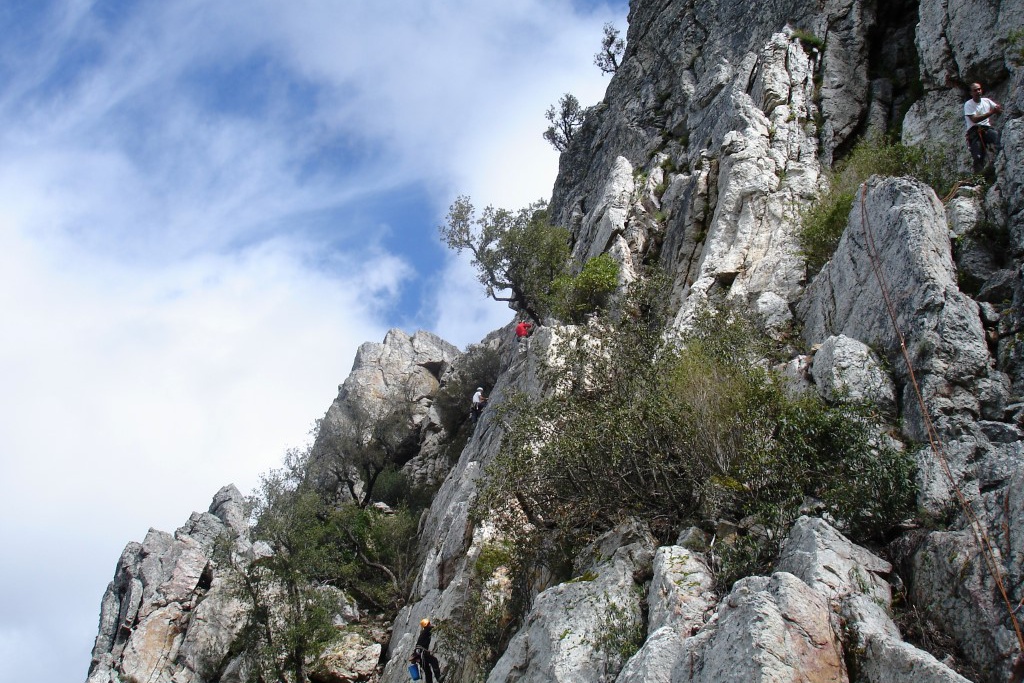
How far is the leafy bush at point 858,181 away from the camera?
790 inches

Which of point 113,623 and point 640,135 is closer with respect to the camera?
point 113,623

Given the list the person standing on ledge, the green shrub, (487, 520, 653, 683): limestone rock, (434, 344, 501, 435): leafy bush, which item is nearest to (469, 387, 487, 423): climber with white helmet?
(434, 344, 501, 435): leafy bush

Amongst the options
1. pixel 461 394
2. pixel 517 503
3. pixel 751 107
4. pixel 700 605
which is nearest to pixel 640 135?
pixel 751 107

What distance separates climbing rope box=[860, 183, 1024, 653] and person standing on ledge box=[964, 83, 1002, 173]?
3.22 metres

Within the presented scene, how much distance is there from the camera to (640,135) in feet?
127

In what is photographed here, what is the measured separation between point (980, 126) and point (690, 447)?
10.9 meters

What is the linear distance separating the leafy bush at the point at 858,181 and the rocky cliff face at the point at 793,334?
0.62 metres

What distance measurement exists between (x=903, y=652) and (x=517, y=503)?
10.1 metres

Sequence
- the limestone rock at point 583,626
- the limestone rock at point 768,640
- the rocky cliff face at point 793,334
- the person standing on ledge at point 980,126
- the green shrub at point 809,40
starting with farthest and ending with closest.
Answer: the green shrub at point 809,40 < the person standing on ledge at point 980,126 < the limestone rock at point 583,626 < the rocky cliff face at point 793,334 < the limestone rock at point 768,640

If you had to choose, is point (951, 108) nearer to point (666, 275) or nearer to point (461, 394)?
point (666, 275)

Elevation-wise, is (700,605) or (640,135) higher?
(640,135)

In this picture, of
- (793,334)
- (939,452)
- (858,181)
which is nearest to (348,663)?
(793,334)

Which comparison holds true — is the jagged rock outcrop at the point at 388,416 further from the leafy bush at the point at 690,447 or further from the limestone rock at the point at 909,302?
the limestone rock at the point at 909,302

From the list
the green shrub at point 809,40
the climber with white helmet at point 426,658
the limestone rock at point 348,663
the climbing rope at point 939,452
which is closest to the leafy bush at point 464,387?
the limestone rock at point 348,663
